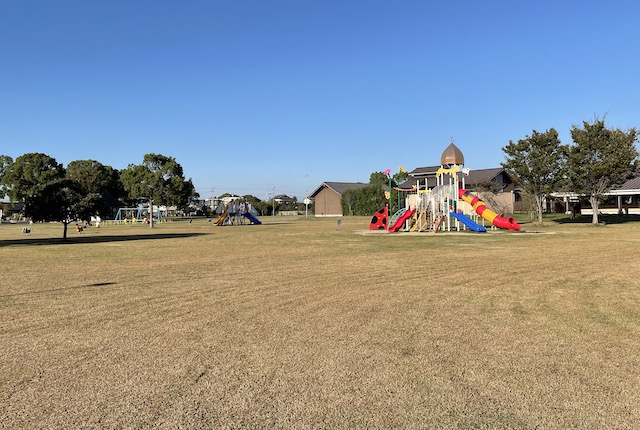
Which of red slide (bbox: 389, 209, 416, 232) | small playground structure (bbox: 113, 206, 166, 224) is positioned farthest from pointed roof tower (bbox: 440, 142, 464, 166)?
small playground structure (bbox: 113, 206, 166, 224)

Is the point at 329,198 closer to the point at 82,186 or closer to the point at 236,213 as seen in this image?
the point at 236,213

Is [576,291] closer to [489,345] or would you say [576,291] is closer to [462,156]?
[489,345]

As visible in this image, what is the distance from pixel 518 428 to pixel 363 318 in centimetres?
382

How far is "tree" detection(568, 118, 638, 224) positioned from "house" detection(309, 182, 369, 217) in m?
54.6

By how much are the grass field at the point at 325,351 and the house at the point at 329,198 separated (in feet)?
261

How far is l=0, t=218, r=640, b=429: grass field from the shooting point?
4.06 m

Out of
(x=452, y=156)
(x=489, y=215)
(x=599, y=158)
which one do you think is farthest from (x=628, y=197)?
(x=489, y=215)

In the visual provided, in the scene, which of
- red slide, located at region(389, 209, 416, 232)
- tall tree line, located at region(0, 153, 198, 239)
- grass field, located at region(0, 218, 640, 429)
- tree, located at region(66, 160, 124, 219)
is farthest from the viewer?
tree, located at region(66, 160, 124, 219)

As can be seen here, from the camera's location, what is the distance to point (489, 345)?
5.92m

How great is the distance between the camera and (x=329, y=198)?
9275cm

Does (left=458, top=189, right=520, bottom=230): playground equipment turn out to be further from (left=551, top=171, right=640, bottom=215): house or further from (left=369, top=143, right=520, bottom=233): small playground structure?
(left=551, top=171, right=640, bottom=215): house

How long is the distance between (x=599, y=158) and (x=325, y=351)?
38592 millimetres

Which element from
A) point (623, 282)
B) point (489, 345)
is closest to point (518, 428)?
point (489, 345)

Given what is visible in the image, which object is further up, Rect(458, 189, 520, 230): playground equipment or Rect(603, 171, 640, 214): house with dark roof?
Rect(603, 171, 640, 214): house with dark roof
